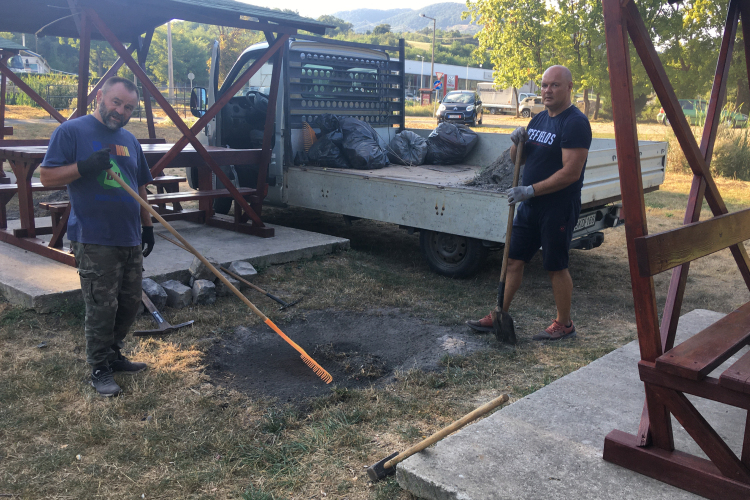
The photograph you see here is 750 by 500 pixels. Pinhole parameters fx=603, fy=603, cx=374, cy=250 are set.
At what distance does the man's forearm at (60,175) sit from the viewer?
127 inches

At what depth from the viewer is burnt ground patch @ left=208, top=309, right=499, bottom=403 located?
12.2 feet

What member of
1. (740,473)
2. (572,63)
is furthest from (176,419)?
(572,63)

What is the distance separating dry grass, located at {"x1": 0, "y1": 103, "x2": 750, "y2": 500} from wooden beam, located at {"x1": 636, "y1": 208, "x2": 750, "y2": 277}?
1.37 meters

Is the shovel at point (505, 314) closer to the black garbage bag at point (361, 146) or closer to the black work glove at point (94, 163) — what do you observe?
the black work glove at point (94, 163)

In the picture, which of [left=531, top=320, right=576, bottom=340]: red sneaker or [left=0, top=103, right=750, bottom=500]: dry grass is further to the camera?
[left=531, top=320, right=576, bottom=340]: red sneaker

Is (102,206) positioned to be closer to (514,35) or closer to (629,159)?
(629,159)

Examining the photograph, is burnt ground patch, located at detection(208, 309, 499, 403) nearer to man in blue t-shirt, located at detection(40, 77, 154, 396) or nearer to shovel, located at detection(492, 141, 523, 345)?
shovel, located at detection(492, 141, 523, 345)

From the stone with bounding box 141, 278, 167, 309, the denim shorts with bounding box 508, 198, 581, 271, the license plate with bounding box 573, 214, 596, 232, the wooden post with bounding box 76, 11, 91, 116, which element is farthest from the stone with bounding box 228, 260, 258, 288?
the license plate with bounding box 573, 214, 596, 232

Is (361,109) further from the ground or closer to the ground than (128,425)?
further from the ground

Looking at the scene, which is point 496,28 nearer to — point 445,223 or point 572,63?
point 572,63

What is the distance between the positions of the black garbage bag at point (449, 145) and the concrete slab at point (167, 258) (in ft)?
6.14

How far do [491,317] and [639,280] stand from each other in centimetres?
239

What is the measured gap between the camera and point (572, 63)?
27.1 metres

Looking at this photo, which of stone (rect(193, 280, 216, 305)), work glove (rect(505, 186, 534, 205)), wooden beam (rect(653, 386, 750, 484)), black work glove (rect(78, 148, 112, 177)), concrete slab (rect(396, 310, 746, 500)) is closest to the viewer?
wooden beam (rect(653, 386, 750, 484))
